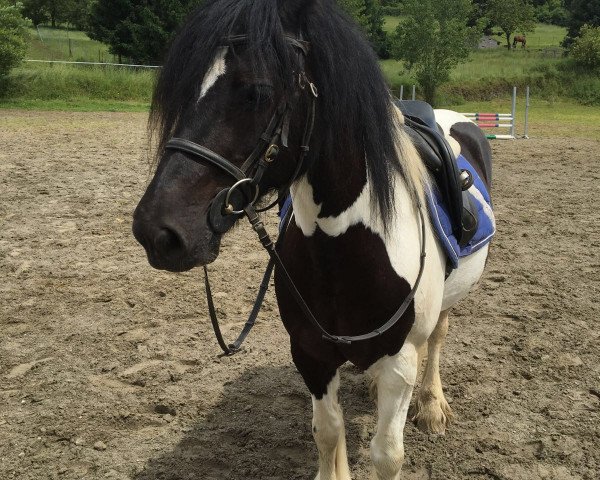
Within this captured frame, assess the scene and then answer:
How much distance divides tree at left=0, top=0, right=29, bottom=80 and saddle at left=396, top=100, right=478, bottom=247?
69.1 feet

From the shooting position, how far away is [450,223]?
2.74 m

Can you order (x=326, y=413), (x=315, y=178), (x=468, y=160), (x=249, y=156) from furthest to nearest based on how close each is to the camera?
(x=468, y=160), (x=326, y=413), (x=315, y=178), (x=249, y=156)

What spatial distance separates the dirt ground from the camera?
300 centimetres

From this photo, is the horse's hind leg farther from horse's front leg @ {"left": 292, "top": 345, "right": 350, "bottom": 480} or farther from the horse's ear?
the horse's ear

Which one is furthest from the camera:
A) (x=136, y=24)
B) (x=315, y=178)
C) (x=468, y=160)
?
(x=136, y=24)

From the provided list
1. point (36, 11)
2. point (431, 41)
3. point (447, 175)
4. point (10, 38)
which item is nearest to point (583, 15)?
point (431, 41)

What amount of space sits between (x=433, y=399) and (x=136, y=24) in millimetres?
34045

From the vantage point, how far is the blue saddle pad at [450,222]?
8.32 ft

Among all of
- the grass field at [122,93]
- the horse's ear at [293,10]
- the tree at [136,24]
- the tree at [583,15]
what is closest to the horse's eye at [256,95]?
the horse's ear at [293,10]

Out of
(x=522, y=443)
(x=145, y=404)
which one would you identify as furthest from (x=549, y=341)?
(x=145, y=404)

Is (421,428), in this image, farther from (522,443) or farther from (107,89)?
(107,89)

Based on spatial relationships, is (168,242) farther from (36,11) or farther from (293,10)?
(36,11)

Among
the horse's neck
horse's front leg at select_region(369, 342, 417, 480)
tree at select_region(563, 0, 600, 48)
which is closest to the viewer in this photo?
the horse's neck

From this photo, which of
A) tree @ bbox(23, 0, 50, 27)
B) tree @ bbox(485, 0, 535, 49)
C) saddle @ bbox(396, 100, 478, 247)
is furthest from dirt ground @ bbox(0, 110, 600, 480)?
tree @ bbox(485, 0, 535, 49)
